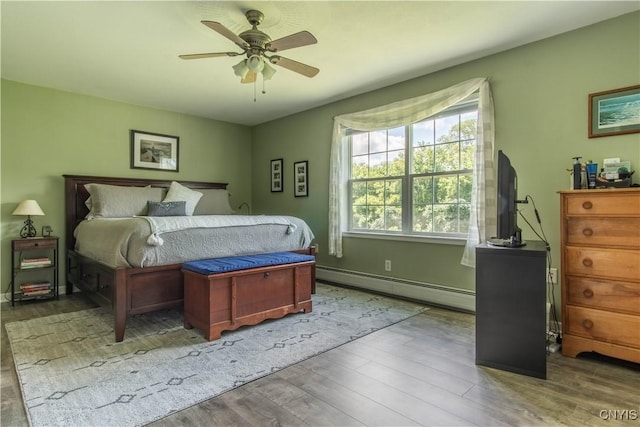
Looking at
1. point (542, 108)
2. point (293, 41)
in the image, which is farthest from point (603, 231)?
point (293, 41)

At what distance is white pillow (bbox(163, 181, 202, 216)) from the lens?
14.4 ft

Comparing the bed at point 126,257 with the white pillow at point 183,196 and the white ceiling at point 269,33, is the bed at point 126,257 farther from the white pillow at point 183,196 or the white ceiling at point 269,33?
the white ceiling at point 269,33

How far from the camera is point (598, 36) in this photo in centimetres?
255

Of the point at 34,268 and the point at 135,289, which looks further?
the point at 34,268

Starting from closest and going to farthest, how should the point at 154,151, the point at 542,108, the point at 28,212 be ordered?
the point at 542,108, the point at 28,212, the point at 154,151

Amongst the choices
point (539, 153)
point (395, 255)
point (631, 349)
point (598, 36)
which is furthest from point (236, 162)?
point (631, 349)

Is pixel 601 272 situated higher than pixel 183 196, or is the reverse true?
pixel 183 196

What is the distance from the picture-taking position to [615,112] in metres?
2.46

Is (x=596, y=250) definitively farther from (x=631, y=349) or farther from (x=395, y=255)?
(x=395, y=255)

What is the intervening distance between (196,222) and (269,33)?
5.49 feet

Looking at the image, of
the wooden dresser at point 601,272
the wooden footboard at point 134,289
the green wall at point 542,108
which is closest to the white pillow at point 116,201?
the wooden footboard at point 134,289

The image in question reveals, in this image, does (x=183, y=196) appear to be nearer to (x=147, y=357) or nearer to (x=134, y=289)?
(x=134, y=289)

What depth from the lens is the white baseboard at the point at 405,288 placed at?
3.30 metres

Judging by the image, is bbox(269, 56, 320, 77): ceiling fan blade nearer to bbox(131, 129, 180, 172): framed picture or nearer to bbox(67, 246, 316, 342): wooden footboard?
bbox(67, 246, 316, 342): wooden footboard
